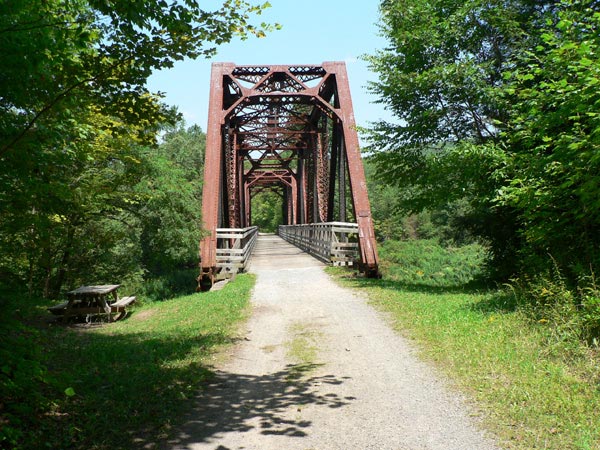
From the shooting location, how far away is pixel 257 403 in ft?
14.2

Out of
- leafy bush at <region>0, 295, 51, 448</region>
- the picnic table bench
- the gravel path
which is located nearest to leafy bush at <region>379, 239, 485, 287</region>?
the picnic table bench

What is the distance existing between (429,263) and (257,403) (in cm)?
3475

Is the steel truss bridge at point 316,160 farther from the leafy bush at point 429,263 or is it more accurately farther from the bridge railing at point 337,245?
the leafy bush at point 429,263

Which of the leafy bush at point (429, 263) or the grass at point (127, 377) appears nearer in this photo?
the grass at point (127, 377)

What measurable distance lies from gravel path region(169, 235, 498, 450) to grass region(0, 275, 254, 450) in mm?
356

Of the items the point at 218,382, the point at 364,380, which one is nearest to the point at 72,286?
the point at 218,382

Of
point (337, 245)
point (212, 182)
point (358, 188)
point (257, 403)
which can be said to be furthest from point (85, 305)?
point (257, 403)

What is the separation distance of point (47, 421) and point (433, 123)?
10.3m

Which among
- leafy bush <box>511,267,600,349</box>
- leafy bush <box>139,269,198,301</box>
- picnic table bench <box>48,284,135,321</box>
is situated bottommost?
leafy bush <box>139,269,198,301</box>

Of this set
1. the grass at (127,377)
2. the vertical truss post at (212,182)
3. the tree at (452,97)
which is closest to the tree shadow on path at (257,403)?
the grass at (127,377)

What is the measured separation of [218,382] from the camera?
4984mm

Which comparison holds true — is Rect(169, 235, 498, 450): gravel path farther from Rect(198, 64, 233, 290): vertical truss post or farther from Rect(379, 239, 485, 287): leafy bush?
Rect(379, 239, 485, 287): leafy bush

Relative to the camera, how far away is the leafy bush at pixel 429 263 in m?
30.6

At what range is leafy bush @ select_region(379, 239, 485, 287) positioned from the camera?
30.6 metres
